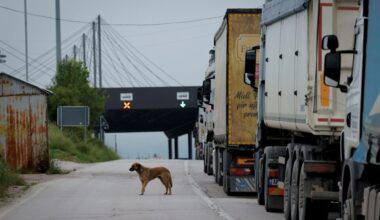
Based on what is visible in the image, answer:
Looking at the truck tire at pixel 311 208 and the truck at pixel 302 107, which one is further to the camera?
the truck tire at pixel 311 208

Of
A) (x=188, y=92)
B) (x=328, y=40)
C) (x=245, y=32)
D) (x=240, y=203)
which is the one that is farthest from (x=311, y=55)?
(x=188, y=92)

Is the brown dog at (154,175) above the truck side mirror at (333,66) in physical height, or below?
below

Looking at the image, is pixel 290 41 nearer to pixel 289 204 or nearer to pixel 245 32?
pixel 289 204

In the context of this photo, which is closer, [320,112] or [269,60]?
[320,112]

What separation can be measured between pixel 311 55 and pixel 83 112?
3422cm

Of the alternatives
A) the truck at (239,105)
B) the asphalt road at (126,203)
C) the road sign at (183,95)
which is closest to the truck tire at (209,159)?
the asphalt road at (126,203)

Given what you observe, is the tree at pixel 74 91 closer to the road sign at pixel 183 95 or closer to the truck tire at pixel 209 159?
the road sign at pixel 183 95

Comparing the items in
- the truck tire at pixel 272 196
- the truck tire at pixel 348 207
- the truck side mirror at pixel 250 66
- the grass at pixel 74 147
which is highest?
the truck side mirror at pixel 250 66

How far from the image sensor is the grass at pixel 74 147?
4906 cm

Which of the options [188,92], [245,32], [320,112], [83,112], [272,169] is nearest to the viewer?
[320,112]

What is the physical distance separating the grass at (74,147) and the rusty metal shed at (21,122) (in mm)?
11083

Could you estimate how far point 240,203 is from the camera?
69.5ft

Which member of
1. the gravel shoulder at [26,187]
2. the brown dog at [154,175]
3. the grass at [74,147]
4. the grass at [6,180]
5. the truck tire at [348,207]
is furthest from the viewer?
the grass at [74,147]

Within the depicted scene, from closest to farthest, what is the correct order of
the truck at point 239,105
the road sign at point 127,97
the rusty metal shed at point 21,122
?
the truck at point 239,105, the rusty metal shed at point 21,122, the road sign at point 127,97
